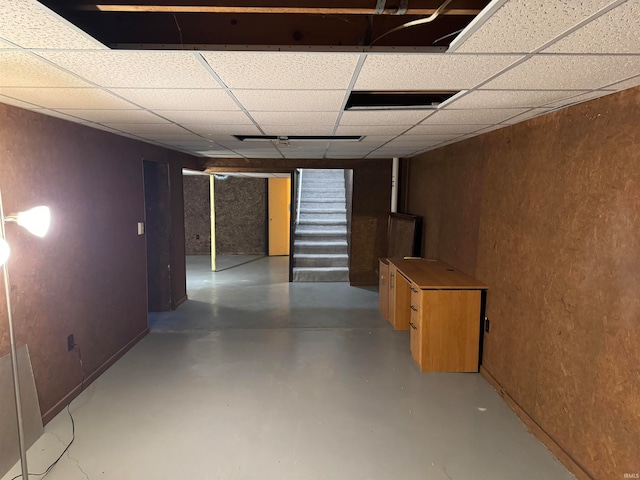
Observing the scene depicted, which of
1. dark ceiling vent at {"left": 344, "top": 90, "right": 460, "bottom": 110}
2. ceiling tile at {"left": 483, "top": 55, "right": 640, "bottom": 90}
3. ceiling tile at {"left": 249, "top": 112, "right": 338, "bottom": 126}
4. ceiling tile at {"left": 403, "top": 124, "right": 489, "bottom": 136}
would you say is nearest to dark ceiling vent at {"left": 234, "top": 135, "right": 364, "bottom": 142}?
ceiling tile at {"left": 403, "top": 124, "right": 489, "bottom": 136}

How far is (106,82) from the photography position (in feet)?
6.09

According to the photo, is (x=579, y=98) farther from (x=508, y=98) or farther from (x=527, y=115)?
(x=527, y=115)

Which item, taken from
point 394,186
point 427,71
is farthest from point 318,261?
point 427,71

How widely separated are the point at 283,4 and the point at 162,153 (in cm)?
397

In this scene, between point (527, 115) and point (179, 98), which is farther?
point (527, 115)

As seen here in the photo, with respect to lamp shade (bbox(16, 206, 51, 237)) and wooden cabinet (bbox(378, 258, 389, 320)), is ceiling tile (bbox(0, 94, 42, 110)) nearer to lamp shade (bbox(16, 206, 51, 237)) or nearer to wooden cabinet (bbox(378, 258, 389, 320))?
lamp shade (bbox(16, 206, 51, 237))

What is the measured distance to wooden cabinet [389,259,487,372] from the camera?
3.43 metres

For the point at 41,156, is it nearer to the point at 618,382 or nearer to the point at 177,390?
the point at 177,390

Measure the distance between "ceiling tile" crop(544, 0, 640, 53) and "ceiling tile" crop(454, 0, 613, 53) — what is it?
0.19 ft

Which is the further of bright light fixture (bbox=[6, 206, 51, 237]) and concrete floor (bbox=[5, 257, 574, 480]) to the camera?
concrete floor (bbox=[5, 257, 574, 480])

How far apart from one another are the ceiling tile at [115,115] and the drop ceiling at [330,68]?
21 millimetres

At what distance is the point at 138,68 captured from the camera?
5.36ft

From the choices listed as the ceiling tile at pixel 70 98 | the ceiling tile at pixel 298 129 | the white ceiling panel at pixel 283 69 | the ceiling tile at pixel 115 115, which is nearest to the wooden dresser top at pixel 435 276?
the ceiling tile at pixel 298 129

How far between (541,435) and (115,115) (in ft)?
12.1
